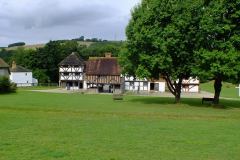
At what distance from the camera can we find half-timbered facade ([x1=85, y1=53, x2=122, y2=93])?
103625mm

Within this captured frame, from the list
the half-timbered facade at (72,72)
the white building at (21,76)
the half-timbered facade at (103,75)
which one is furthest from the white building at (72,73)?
the white building at (21,76)

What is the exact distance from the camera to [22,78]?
415 ft

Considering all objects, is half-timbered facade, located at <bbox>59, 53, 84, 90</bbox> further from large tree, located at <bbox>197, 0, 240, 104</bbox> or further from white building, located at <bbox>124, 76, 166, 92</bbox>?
large tree, located at <bbox>197, 0, 240, 104</bbox>

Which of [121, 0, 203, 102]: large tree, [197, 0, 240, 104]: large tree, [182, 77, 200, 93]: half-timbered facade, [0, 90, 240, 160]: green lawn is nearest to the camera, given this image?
[0, 90, 240, 160]: green lawn

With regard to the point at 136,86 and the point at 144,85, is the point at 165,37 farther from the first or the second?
the point at 136,86

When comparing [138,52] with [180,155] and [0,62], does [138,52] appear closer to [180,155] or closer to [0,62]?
Answer: [180,155]

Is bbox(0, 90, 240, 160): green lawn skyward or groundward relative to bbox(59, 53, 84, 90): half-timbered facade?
groundward

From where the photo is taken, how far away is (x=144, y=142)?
60.0 feet

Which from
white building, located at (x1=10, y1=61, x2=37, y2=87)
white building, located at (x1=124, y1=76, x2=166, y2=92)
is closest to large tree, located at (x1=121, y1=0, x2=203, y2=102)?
white building, located at (x1=124, y1=76, x2=166, y2=92)

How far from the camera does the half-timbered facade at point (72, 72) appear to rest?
113000 millimetres

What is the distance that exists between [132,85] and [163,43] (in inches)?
2405

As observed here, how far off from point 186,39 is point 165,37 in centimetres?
216

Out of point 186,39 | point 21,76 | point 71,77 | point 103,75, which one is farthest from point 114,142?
point 21,76

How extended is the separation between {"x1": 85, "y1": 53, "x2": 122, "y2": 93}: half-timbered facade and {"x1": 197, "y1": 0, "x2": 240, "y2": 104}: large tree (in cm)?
5858
